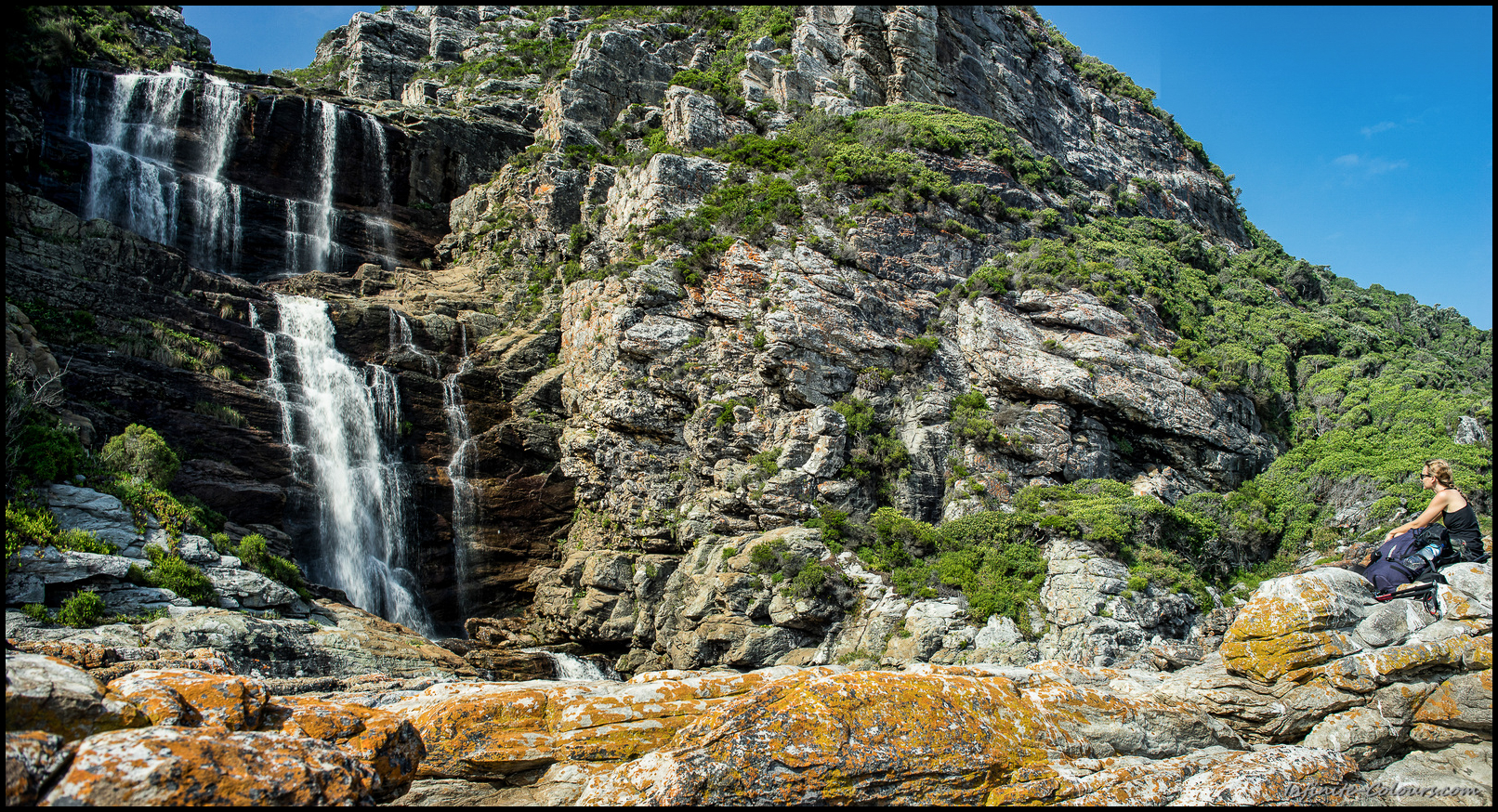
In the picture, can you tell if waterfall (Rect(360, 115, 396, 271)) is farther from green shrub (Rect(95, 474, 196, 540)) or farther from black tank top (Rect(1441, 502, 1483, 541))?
black tank top (Rect(1441, 502, 1483, 541))

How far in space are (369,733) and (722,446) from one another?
807 inches

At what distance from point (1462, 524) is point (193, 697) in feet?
43.1

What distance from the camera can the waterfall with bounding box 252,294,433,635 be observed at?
81.5 feet

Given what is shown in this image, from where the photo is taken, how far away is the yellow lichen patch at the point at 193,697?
5051 millimetres

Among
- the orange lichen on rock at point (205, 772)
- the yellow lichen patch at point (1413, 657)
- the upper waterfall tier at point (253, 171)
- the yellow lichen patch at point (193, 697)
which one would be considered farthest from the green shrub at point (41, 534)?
the yellow lichen patch at point (1413, 657)

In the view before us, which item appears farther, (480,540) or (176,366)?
(480,540)

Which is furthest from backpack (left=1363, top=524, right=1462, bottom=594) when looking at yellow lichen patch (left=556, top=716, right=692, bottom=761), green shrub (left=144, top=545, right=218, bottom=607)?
Answer: green shrub (left=144, top=545, right=218, bottom=607)

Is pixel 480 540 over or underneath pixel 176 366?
underneath

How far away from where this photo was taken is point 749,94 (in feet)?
129

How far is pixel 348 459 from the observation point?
26.6 m

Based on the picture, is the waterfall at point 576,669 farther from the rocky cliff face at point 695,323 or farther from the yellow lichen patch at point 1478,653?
the yellow lichen patch at point 1478,653

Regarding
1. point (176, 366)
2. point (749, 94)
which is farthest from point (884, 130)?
point (176, 366)

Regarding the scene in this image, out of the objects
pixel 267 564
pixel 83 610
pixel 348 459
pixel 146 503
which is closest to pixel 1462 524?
pixel 83 610

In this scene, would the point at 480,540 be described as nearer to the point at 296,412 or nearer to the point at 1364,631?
the point at 296,412
